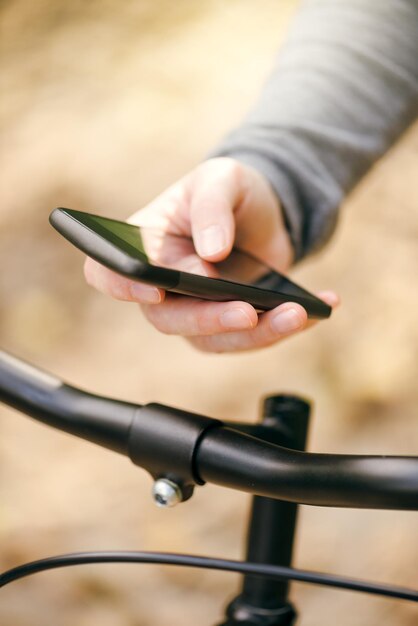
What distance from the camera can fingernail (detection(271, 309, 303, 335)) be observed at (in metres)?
0.44

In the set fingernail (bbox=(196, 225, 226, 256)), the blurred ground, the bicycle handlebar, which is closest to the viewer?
the bicycle handlebar

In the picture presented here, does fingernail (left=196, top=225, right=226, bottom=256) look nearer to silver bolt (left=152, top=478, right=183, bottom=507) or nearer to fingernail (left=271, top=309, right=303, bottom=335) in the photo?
fingernail (left=271, top=309, right=303, bottom=335)

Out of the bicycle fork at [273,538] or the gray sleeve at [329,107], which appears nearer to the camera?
the bicycle fork at [273,538]

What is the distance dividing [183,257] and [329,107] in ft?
0.97

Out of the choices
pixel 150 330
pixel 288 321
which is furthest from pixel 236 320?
pixel 150 330

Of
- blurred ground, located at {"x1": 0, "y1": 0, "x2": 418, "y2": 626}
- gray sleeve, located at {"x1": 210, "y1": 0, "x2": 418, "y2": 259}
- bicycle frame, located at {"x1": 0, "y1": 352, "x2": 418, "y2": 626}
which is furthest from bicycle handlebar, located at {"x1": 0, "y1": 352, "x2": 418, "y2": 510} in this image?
blurred ground, located at {"x1": 0, "y1": 0, "x2": 418, "y2": 626}

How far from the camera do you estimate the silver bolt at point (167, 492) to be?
0.34 meters

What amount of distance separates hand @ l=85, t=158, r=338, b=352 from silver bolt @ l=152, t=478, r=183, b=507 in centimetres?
11

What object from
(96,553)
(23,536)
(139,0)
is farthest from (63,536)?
(139,0)

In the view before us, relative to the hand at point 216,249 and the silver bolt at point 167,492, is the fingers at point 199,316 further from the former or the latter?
the silver bolt at point 167,492

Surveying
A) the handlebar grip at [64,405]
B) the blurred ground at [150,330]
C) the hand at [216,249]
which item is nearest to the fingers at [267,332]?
the hand at [216,249]

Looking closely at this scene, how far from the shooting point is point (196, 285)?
1.21 ft

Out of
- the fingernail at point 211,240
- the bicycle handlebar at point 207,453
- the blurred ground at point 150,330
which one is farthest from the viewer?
the blurred ground at point 150,330

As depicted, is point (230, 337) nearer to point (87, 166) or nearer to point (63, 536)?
point (63, 536)
